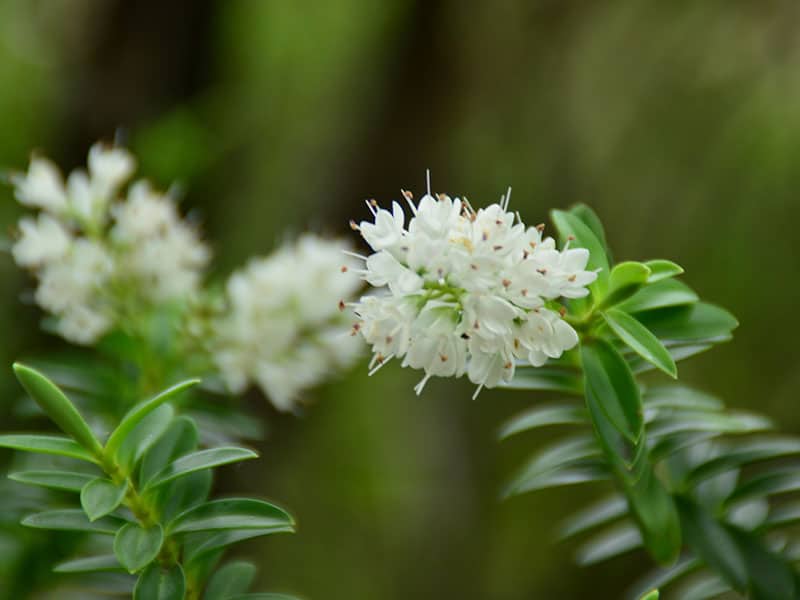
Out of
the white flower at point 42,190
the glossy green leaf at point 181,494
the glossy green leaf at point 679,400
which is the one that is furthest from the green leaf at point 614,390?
the white flower at point 42,190

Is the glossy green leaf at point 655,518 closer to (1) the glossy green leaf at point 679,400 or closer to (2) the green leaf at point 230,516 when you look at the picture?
(1) the glossy green leaf at point 679,400

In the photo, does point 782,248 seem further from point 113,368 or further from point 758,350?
point 113,368

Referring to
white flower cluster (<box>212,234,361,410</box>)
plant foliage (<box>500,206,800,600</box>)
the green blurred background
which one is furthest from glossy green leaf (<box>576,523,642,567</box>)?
the green blurred background

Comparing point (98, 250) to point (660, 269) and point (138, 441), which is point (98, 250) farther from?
point (660, 269)

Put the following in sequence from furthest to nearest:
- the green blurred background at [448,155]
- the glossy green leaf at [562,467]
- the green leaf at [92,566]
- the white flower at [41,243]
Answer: the green blurred background at [448,155] < the white flower at [41,243] < the glossy green leaf at [562,467] < the green leaf at [92,566]

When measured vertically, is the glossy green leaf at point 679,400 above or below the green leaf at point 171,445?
below

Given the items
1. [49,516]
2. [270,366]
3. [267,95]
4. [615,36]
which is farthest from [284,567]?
[49,516]

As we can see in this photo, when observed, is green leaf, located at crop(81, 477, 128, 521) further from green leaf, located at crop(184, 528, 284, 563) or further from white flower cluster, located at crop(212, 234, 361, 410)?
white flower cluster, located at crop(212, 234, 361, 410)
